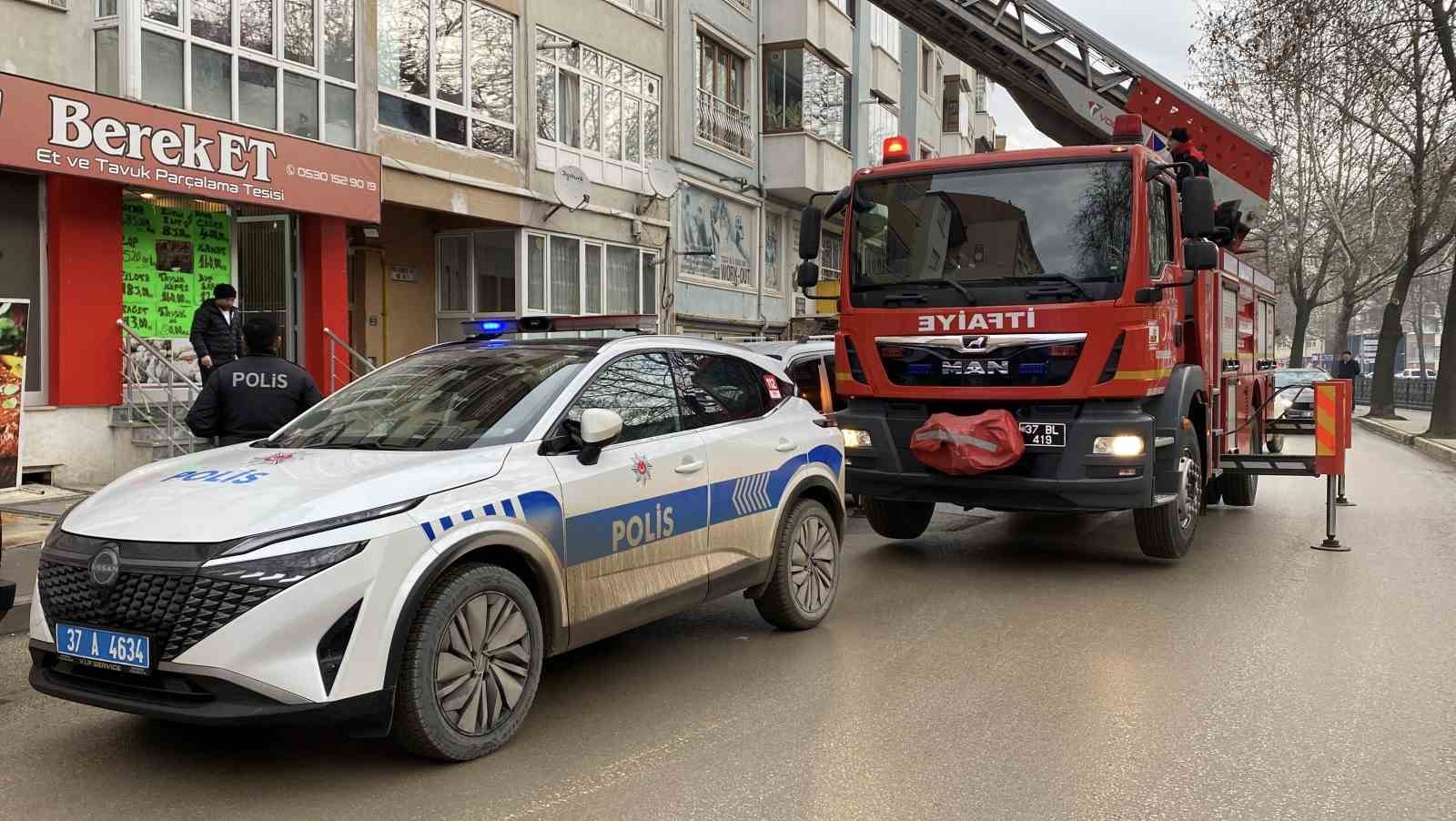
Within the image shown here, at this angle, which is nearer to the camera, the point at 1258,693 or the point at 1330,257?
the point at 1258,693

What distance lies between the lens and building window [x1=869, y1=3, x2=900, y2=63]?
31.5 m

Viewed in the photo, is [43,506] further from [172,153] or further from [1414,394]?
[1414,394]

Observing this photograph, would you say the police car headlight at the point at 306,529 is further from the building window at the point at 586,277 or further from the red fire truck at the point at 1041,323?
the building window at the point at 586,277

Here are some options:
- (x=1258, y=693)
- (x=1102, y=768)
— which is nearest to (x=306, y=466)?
(x=1102, y=768)

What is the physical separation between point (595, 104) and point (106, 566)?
17.5 meters

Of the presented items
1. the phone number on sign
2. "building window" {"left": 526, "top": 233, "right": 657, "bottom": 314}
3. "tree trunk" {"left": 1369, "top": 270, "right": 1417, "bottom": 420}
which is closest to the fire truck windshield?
the phone number on sign

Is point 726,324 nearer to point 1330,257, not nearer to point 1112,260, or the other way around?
point 1112,260

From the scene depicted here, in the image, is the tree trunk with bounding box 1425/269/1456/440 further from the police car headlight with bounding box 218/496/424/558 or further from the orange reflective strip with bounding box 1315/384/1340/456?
the police car headlight with bounding box 218/496/424/558

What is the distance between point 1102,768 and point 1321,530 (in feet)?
24.3

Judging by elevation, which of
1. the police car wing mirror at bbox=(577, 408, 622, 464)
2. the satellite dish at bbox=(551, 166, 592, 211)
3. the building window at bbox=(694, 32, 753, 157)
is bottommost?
the police car wing mirror at bbox=(577, 408, 622, 464)

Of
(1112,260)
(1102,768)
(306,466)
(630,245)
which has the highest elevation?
(630,245)

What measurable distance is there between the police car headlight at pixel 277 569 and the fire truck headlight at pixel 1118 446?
5.63 m

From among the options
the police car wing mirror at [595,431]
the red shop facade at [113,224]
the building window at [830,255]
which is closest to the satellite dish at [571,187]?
the red shop facade at [113,224]

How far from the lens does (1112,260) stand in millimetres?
8047
